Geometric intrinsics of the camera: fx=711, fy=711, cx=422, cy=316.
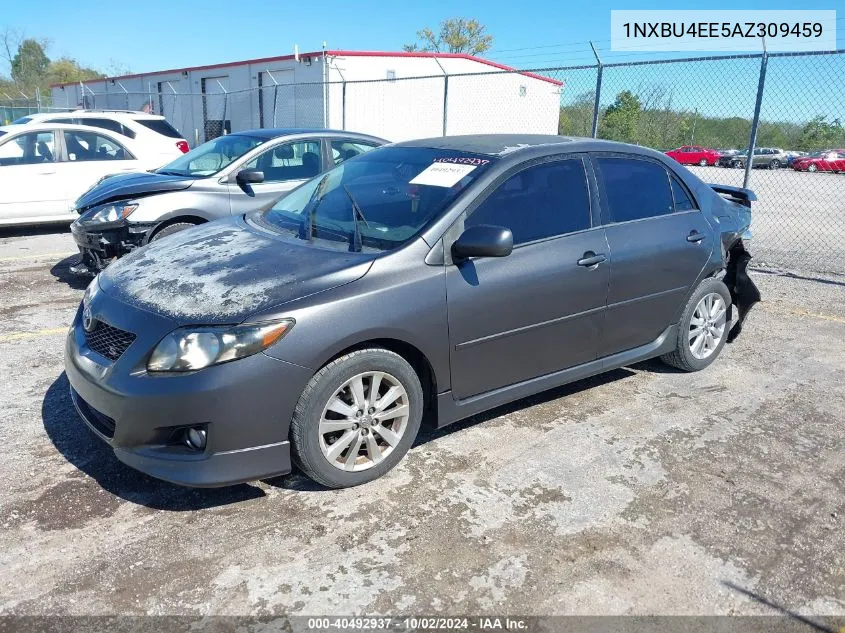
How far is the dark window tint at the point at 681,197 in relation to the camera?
16.0 feet

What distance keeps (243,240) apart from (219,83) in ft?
90.1

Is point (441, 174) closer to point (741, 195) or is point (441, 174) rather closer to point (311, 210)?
point (311, 210)

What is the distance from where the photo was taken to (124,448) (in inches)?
124

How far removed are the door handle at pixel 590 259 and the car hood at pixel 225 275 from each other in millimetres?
1343

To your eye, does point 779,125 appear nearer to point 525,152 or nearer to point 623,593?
point 525,152

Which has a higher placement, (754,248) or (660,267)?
(660,267)

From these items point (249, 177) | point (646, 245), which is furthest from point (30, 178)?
point (646, 245)

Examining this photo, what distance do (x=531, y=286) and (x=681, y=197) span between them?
1.70m

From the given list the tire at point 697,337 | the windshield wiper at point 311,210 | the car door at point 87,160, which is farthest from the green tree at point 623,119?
the windshield wiper at point 311,210

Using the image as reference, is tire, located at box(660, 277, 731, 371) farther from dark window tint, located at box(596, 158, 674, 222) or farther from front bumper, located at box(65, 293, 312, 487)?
front bumper, located at box(65, 293, 312, 487)

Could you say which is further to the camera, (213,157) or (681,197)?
(213,157)

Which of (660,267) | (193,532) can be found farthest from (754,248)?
(193,532)

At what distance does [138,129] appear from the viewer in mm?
Answer: 11133

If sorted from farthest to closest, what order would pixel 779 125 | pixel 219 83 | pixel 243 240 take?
pixel 219 83, pixel 779 125, pixel 243 240
